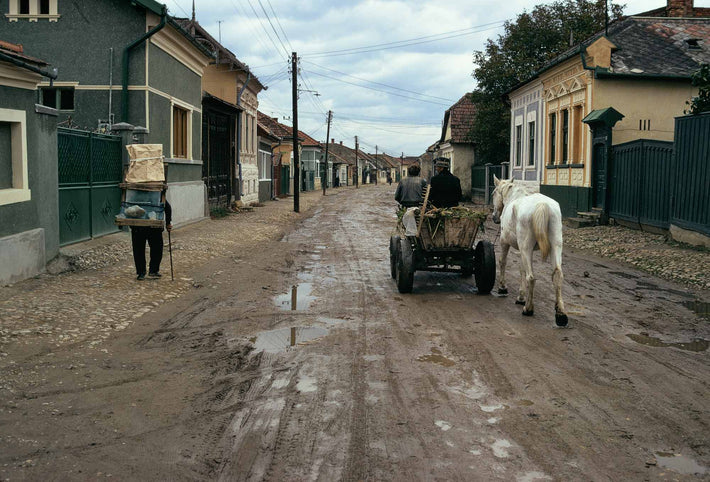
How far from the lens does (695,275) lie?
1046 cm

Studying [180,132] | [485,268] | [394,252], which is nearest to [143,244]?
[394,252]

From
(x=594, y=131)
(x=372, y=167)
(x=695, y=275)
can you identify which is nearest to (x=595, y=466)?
(x=695, y=275)

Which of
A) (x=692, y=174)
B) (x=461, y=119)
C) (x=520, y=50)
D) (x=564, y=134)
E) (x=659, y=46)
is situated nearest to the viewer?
(x=692, y=174)

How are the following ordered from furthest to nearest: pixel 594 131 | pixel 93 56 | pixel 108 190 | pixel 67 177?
pixel 594 131 → pixel 93 56 → pixel 108 190 → pixel 67 177

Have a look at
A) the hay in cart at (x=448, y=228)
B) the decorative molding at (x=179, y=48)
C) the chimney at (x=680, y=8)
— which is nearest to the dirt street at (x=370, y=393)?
the hay in cart at (x=448, y=228)

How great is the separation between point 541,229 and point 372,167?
13773 centimetres

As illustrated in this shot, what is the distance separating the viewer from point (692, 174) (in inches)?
539

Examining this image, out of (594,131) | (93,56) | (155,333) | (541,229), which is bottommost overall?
(155,333)

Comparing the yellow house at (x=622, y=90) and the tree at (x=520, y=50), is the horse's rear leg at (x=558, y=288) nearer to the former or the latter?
the yellow house at (x=622, y=90)

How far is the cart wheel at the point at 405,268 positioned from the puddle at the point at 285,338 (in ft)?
7.15

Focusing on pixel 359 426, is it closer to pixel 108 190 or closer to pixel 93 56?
pixel 108 190

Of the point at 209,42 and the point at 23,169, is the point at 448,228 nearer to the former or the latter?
the point at 23,169

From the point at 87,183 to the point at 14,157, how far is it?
3.87 metres

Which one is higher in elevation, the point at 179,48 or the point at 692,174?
the point at 179,48
